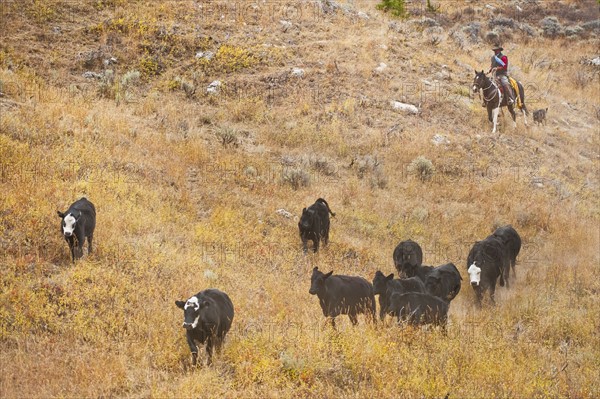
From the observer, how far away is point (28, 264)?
32.0ft

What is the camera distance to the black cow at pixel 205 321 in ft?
25.0

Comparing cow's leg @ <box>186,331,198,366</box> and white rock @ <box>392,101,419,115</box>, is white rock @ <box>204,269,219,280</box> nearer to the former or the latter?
cow's leg @ <box>186,331,198,366</box>

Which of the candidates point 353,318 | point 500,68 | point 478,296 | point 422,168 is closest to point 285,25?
point 500,68

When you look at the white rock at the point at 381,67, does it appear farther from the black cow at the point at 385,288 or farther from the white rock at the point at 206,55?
the black cow at the point at 385,288

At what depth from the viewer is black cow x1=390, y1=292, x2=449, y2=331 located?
31.5ft

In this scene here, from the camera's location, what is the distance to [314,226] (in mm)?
13625

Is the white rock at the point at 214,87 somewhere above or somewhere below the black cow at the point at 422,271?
above

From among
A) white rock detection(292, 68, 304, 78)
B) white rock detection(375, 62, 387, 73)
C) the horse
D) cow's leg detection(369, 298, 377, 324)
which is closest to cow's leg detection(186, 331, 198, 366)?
cow's leg detection(369, 298, 377, 324)

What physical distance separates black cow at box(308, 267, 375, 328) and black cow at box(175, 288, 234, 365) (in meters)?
1.89

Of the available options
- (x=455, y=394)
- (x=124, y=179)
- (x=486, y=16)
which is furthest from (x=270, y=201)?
(x=486, y=16)

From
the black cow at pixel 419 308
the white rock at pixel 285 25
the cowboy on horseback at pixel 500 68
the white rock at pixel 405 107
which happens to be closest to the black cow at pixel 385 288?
the black cow at pixel 419 308

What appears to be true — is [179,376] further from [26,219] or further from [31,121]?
[31,121]

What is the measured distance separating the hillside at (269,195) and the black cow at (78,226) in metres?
0.32

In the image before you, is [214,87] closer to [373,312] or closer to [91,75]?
[91,75]
